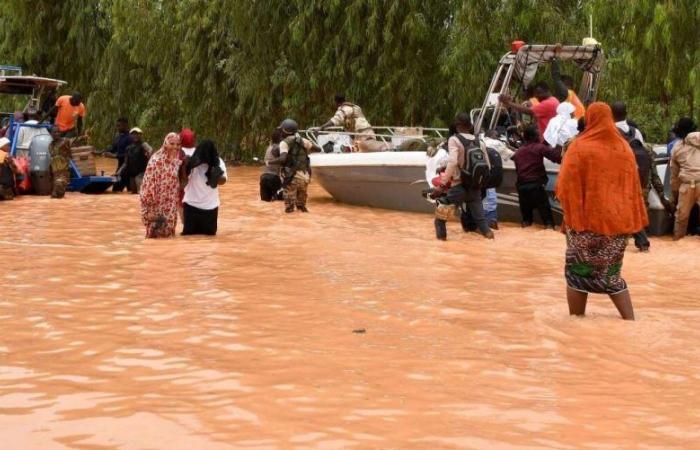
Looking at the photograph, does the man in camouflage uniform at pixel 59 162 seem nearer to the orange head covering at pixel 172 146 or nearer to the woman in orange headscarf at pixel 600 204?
the orange head covering at pixel 172 146

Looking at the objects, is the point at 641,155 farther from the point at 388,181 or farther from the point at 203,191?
the point at 203,191

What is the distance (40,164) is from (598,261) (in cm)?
1212

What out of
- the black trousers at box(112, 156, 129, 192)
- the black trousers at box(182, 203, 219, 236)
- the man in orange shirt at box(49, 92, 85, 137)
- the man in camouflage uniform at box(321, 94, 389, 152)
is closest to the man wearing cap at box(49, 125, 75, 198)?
the black trousers at box(112, 156, 129, 192)

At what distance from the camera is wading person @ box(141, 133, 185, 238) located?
12.0 m

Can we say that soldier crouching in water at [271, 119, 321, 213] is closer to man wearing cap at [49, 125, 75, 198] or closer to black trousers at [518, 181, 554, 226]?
black trousers at [518, 181, 554, 226]

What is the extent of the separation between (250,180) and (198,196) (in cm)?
930

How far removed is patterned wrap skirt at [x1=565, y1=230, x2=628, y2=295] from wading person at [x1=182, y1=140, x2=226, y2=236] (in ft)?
18.6

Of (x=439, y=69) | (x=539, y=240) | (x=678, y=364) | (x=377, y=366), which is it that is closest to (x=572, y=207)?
(x=678, y=364)

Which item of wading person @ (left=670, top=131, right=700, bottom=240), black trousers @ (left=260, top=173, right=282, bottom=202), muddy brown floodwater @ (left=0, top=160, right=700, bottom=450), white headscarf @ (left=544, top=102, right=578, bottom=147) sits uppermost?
white headscarf @ (left=544, top=102, right=578, bottom=147)

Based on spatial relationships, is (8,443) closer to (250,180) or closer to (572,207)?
(572,207)

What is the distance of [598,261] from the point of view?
732 cm

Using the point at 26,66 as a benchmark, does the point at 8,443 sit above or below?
below

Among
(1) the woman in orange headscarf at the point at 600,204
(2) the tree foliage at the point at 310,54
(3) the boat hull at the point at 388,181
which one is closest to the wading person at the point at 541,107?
(3) the boat hull at the point at 388,181

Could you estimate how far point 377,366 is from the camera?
6.13 m
